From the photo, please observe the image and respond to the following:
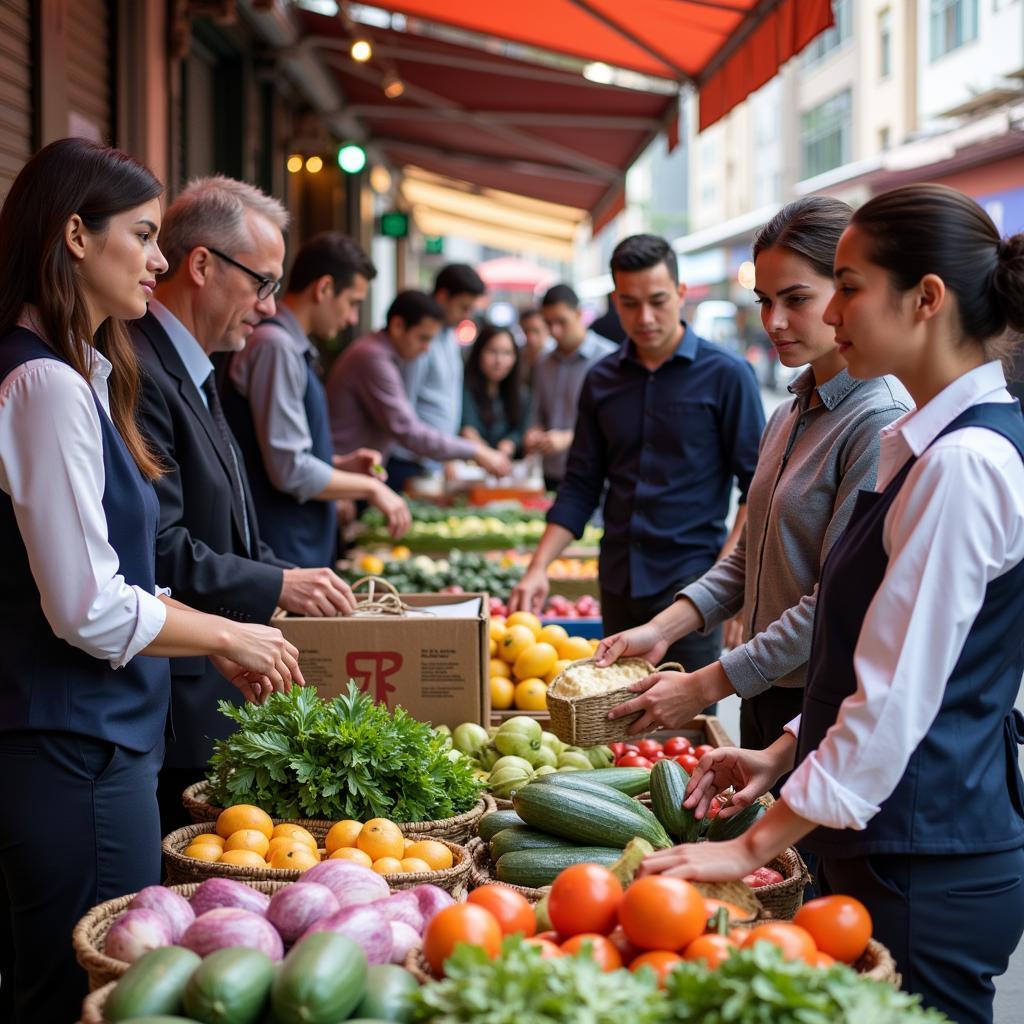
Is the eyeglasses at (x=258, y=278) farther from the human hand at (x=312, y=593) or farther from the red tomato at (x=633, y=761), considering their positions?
the red tomato at (x=633, y=761)

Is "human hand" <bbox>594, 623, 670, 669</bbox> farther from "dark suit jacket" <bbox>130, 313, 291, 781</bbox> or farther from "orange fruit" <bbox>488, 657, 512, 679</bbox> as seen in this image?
"orange fruit" <bbox>488, 657, 512, 679</bbox>

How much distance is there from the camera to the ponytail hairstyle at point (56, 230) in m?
2.42

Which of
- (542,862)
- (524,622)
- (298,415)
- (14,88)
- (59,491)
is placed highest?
(14,88)

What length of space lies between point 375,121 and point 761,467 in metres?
12.7

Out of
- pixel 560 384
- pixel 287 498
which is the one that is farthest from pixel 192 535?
pixel 560 384

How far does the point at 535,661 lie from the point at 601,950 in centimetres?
272

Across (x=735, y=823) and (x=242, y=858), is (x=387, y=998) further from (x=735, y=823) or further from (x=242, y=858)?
(x=735, y=823)

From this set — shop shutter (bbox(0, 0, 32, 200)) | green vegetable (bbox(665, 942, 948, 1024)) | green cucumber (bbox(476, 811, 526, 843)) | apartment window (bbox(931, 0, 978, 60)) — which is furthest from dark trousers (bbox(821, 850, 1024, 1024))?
apartment window (bbox(931, 0, 978, 60))

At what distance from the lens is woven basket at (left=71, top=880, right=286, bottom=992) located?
79.0 inches

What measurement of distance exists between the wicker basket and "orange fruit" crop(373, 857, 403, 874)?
0.90ft

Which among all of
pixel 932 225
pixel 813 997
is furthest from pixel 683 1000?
pixel 932 225

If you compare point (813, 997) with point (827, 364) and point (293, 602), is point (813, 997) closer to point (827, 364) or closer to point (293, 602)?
point (827, 364)

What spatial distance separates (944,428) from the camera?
2.03 m

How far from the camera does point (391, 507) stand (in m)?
5.35
